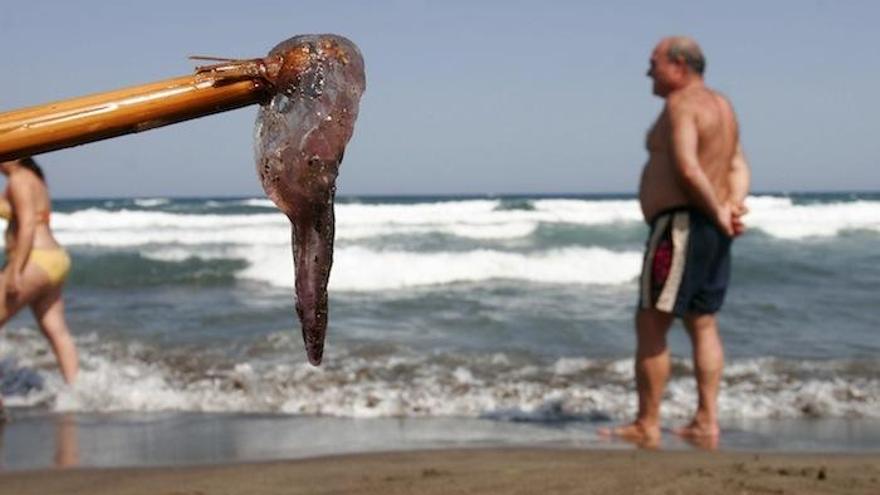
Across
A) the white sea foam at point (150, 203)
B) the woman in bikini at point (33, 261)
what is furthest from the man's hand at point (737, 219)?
the white sea foam at point (150, 203)

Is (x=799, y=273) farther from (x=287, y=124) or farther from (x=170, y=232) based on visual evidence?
(x=170, y=232)

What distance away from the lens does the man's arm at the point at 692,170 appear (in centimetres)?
472

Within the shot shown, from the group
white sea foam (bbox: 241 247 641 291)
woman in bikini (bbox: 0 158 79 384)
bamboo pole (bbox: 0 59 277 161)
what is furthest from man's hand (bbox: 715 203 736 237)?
white sea foam (bbox: 241 247 641 291)

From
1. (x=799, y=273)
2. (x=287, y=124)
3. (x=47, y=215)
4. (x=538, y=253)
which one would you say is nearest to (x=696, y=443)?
(x=287, y=124)

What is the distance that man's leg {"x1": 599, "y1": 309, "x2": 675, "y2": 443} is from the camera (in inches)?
193

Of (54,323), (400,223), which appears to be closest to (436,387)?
(54,323)

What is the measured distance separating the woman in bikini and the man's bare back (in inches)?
135

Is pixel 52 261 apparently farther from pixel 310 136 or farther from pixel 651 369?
pixel 310 136

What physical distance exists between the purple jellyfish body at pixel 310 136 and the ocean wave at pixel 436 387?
393cm

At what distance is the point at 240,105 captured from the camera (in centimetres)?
155

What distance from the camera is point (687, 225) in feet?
15.8

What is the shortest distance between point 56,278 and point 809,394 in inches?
170

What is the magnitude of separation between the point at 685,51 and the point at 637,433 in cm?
175

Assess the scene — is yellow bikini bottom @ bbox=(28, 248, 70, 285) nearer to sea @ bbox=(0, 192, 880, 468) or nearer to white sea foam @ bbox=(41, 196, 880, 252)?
sea @ bbox=(0, 192, 880, 468)
